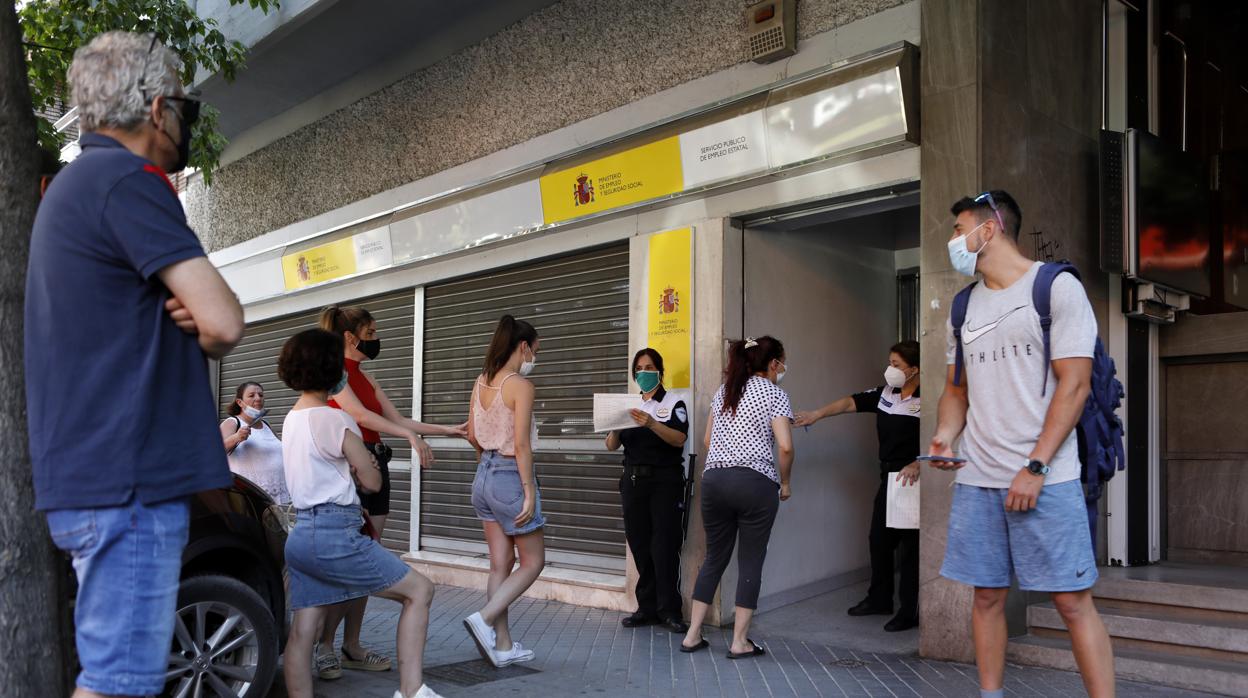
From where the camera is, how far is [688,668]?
5.57m

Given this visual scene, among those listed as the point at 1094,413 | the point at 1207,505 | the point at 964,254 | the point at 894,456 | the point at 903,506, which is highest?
the point at 964,254

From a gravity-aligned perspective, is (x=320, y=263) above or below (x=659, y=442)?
above

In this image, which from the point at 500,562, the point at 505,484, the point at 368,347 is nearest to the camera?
the point at 505,484

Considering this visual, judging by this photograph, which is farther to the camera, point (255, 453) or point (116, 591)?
point (255, 453)

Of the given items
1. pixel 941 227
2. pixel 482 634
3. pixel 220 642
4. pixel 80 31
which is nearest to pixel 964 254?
pixel 941 227

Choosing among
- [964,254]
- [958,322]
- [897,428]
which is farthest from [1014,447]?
[897,428]

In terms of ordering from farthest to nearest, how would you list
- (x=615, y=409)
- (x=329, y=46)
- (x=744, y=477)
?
(x=329, y=46)
(x=615, y=409)
(x=744, y=477)

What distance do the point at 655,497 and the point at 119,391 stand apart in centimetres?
490

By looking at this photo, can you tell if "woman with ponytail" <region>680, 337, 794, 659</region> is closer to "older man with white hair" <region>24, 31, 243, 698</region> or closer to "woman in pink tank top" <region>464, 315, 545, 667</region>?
"woman in pink tank top" <region>464, 315, 545, 667</region>

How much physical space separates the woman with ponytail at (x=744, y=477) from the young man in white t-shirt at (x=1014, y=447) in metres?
1.87

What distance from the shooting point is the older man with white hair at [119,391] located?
2.07 metres

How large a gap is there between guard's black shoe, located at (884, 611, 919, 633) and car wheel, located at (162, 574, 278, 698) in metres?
3.83

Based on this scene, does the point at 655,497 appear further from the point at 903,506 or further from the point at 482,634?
the point at 482,634

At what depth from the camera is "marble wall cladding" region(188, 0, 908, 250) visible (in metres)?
7.37
